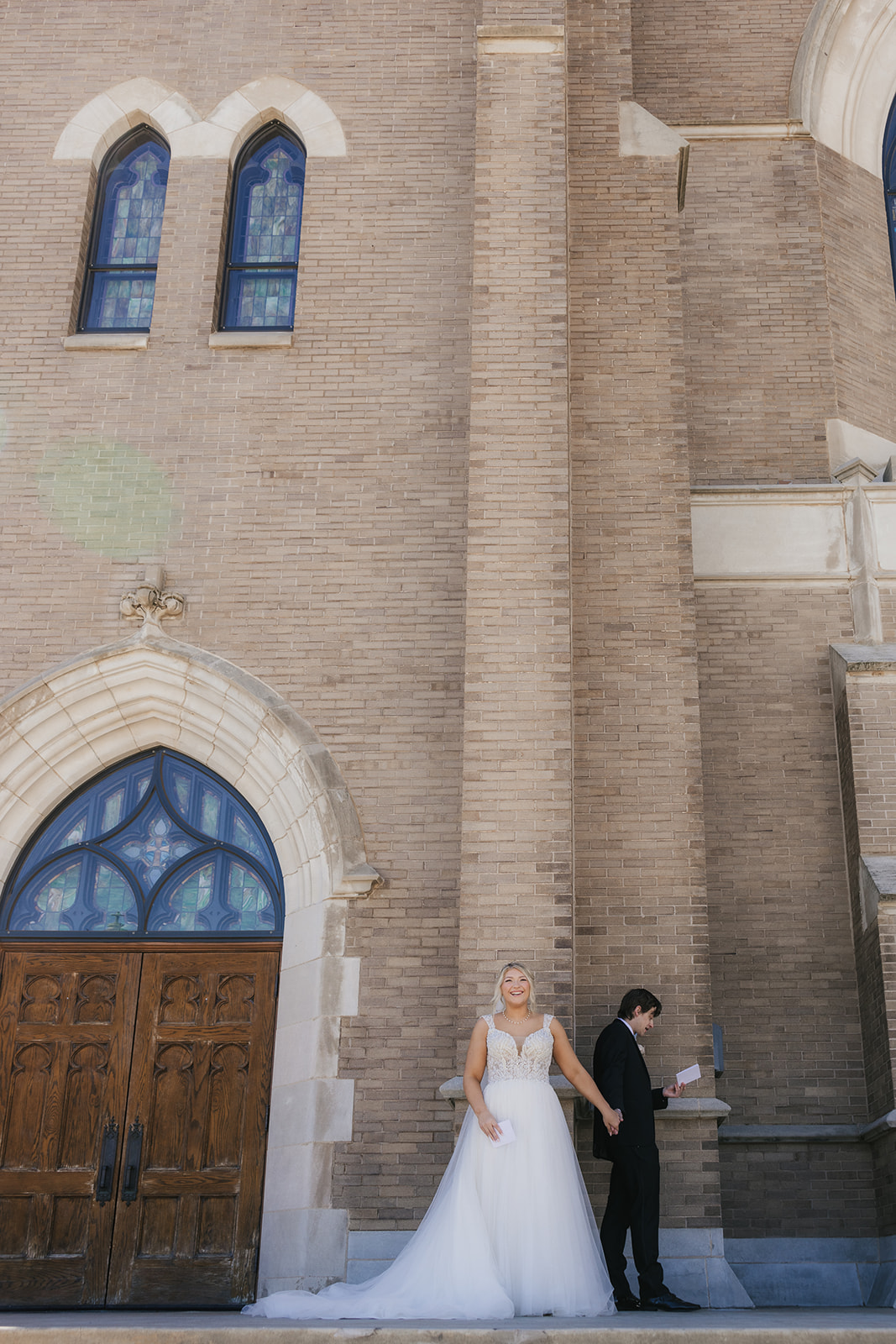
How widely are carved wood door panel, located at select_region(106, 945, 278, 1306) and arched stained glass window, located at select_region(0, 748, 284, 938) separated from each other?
0.31 meters

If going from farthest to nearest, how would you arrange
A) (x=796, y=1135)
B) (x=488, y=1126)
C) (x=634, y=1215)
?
(x=796, y=1135) < (x=634, y=1215) < (x=488, y=1126)

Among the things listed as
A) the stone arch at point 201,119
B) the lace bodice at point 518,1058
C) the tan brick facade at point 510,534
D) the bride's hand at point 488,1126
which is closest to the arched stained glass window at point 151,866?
the tan brick facade at point 510,534

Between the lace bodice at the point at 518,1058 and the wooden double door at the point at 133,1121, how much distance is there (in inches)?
88.4

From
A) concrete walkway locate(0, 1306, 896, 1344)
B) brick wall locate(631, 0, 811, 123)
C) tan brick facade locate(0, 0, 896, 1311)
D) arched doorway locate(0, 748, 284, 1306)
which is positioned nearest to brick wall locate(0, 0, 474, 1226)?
tan brick facade locate(0, 0, 896, 1311)

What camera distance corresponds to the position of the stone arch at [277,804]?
8.52 metres

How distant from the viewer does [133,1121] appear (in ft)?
29.6

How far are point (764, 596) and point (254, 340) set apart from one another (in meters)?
4.30

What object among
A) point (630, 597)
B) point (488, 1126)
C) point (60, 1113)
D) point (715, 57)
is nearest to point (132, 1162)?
point (60, 1113)

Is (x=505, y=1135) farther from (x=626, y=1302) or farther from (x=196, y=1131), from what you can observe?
(x=196, y=1131)

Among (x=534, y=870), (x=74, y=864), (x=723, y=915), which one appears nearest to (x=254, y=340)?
(x=74, y=864)

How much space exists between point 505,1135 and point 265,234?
750 cm

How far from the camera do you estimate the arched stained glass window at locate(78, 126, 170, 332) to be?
36.7ft

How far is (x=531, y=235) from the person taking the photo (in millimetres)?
10070

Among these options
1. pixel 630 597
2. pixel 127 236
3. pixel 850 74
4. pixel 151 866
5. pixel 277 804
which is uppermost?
pixel 850 74
